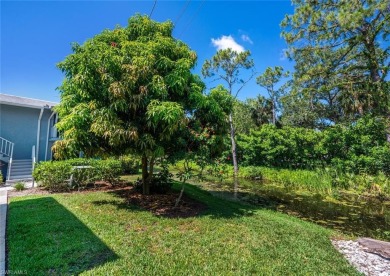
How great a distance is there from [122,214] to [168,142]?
241cm

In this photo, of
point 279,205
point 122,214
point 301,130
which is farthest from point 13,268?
point 301,130

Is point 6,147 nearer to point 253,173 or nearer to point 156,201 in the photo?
point 156,201

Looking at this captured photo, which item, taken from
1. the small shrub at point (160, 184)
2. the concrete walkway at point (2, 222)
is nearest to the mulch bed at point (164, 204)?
the small shrub at point (160, 184)

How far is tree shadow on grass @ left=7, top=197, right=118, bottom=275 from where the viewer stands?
3592 millimetres

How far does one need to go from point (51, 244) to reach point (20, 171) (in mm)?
10292

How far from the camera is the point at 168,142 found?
668 centimetres

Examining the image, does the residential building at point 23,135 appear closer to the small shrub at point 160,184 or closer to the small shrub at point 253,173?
the small shrub at point 160,184

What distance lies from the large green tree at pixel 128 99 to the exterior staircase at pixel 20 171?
7431 millimetres

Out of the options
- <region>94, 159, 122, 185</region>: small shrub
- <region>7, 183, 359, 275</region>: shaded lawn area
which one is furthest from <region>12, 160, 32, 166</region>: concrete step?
<region>7, 183, 359, 275</region>: shaded lawn area

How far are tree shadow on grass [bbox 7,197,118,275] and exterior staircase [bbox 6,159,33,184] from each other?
20.9 feet

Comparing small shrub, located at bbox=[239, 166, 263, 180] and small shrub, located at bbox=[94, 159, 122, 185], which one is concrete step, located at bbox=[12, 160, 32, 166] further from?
small shrub, located at bbox=[239, 166, 263, 180]

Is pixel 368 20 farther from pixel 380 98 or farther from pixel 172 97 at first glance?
pixel 172 97

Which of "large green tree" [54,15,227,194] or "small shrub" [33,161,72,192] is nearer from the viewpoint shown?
"large green tree" [54,15,227,194]

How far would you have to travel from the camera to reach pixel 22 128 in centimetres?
1348
